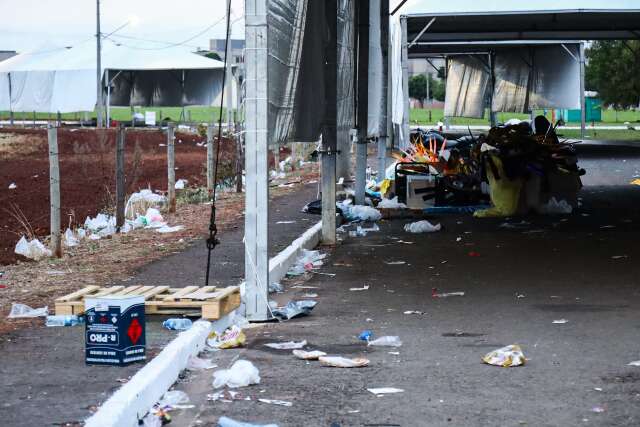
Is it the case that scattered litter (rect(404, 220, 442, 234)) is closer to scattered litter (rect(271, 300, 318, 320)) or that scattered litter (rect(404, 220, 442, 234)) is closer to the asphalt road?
the asphalt road

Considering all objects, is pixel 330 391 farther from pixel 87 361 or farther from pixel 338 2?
pixel 338 2

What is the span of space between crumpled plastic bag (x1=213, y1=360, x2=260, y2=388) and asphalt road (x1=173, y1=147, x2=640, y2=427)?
0.07 metres

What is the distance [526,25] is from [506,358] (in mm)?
30136

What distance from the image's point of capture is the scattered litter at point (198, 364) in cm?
762

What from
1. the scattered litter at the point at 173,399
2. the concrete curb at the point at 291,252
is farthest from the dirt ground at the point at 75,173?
the scattered litter at the point at 173,399

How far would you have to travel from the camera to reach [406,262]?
13141 mm

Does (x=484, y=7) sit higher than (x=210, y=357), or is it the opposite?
(x=484, y=7)

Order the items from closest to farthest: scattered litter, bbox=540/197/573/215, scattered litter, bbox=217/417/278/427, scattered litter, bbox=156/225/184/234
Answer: scattered litter, bbox=217/417/278/427
scattered litter, bbox=156/225/184/234
scattered litter, bbox=540/197/573/215

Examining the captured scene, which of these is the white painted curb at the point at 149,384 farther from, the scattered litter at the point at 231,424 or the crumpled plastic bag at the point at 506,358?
the crumpled plastic bag at the point at 506,358

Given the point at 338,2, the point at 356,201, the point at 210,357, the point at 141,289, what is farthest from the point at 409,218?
the point at 210,357

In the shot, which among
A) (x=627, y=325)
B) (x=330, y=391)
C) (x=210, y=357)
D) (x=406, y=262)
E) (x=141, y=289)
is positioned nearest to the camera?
(x=330, y=391)

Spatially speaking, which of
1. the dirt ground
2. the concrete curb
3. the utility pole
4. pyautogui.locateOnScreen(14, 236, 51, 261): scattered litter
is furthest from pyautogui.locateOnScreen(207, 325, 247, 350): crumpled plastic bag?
the utility pole

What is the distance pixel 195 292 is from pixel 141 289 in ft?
1.77

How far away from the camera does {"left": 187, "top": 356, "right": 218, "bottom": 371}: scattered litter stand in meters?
7.62
